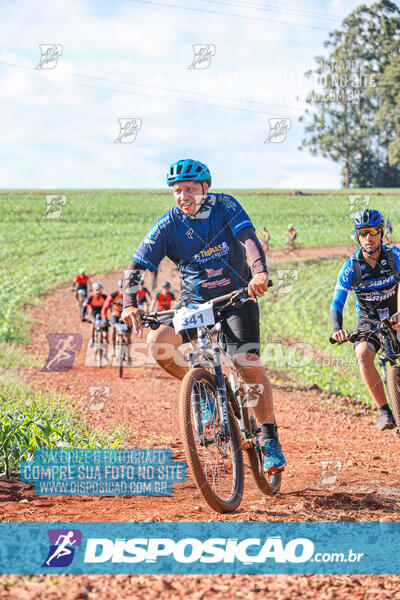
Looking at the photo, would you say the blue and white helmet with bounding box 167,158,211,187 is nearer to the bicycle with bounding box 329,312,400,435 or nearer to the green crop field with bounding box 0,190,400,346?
the bicycle with bounding box 329,312,400,435

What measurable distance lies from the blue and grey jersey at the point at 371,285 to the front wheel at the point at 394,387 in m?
0.65

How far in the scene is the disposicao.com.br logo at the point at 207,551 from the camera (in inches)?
136

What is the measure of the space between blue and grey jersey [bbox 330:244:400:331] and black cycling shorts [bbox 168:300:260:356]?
155 centimetres

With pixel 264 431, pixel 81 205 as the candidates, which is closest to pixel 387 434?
pixel 264 431

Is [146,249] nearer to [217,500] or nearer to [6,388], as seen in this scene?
[217,500]

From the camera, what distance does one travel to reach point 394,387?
5.97 metres

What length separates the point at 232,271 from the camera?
196 inches

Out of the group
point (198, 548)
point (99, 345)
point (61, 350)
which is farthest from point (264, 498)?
point (61, 350)

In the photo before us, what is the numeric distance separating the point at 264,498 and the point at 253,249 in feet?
6.80

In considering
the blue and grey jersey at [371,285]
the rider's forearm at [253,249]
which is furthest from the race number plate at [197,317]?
the blue and grey jersey at [371,285]

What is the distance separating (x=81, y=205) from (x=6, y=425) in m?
57.7

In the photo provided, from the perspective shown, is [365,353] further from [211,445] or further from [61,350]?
[61,350]

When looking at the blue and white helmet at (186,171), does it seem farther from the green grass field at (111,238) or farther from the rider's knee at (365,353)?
the green grass field at (111,238)

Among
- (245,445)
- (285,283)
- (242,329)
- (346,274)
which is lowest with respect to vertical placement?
(245,445)
